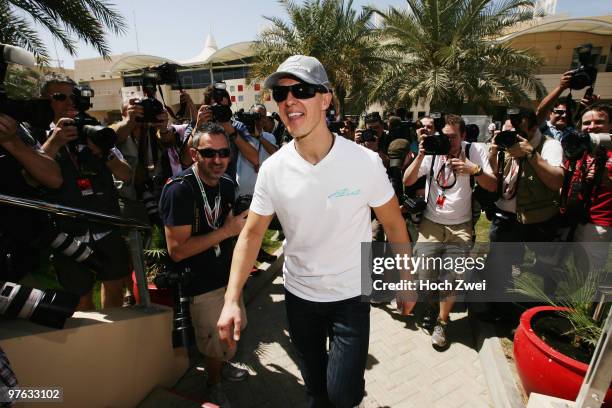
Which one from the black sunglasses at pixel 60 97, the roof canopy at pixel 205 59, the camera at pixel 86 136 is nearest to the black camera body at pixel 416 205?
the camera at pixel 86 136

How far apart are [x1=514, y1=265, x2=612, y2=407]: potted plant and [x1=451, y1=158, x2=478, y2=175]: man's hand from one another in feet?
3.35

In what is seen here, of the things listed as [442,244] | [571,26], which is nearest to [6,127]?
[442,244]

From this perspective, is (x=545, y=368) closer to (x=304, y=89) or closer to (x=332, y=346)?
(x=332, y=346)

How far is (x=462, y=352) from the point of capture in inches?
137

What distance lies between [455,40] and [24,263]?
49.8 feet

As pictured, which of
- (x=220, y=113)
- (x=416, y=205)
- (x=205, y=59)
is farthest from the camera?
(x=205, y=59)

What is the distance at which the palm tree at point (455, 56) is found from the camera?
13.4 metres

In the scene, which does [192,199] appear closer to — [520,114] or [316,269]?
[316,269]

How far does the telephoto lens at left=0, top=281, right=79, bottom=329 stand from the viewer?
1.81 meters

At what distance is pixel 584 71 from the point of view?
343 cm

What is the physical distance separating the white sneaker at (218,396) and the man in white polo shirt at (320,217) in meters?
1.07

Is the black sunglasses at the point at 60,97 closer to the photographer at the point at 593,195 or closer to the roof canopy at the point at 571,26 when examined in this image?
the photographer at the point at 593,195

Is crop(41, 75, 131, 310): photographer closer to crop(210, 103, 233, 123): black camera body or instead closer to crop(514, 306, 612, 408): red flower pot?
crop(210, 103, 233, 123): black camera body

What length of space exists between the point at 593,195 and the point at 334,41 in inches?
599
